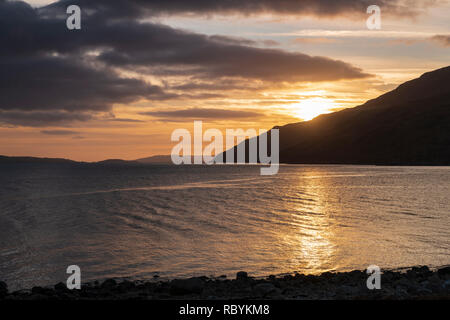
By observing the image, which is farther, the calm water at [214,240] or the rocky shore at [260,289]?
the calm water at [214,240]

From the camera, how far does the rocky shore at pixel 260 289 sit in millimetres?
19625

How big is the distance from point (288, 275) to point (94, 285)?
34.9 ft

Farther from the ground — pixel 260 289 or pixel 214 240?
pixel 260 289

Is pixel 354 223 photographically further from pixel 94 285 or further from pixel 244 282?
pixel 94 285

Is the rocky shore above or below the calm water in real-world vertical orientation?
above

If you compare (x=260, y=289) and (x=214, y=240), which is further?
(x=214, y=240)

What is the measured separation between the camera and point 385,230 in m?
40.5

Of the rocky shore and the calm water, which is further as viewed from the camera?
the calm water

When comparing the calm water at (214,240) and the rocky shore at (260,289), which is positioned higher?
the rocky shore at (260,289)

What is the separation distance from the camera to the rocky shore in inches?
773

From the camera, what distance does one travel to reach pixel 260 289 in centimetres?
2050
